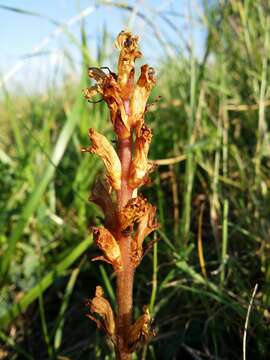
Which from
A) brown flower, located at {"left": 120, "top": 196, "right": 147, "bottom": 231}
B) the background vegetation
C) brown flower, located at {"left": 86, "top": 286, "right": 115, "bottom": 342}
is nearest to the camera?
brown flower, located at {"left": 120, "top": 196, "right": 147, "bottom": 231}

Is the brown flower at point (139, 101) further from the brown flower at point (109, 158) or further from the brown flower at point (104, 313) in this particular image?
the brown flower at point (104, 313)

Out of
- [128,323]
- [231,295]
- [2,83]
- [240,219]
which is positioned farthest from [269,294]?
[2,83]

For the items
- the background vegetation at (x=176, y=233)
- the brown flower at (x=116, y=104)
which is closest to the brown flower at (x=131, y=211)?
the brown flower at (x=116, y=104)

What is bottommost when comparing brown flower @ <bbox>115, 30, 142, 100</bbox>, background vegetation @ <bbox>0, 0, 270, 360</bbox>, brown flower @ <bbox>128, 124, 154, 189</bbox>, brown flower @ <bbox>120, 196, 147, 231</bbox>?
background vegetation @ <bbox>0, 0, 270, 360</bbox>

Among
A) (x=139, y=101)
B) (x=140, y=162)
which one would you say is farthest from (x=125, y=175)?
(x=139, y=101)

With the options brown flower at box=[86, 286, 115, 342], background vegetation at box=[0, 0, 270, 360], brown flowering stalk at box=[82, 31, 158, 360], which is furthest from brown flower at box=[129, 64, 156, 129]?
background vegetation at box=[0, 0, 270, 360]

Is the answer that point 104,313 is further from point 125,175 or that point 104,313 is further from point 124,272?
point 125,175

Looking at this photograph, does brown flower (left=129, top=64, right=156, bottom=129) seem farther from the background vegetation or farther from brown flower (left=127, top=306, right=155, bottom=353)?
the background vegetation

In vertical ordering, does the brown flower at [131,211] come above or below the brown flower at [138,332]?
above
